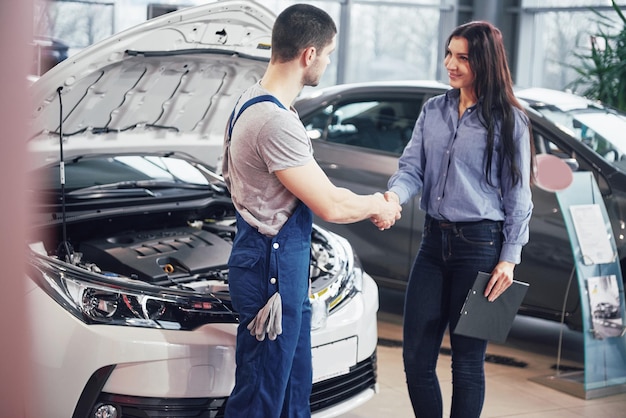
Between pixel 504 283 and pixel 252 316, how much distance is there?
2.82ft

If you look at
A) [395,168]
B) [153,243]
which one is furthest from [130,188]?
[395,168]

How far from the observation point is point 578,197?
4016mm

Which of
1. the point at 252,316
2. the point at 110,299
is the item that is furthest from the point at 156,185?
the point at 252,316

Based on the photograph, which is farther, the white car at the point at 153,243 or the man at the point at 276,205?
the white car at the point at 153,243

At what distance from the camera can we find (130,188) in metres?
3.33

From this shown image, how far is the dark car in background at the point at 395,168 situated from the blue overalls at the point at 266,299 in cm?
223

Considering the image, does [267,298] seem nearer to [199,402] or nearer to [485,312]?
[199,402]

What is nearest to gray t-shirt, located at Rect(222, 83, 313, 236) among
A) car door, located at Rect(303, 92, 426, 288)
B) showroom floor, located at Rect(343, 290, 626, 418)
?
showroom floor, located at Rect(343, 290, 626, 418)

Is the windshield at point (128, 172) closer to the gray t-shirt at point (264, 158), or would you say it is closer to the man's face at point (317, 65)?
the gray t-shirt at point (264, 158)

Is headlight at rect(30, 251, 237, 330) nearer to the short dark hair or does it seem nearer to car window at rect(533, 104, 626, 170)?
the short dark hair

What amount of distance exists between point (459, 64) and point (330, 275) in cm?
90

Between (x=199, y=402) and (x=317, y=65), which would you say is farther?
(x=199, y=402)

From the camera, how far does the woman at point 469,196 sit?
264cm

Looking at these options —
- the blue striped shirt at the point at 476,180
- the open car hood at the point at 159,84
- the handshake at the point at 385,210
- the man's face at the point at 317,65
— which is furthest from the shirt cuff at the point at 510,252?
the open car hood at the point at 159,84
